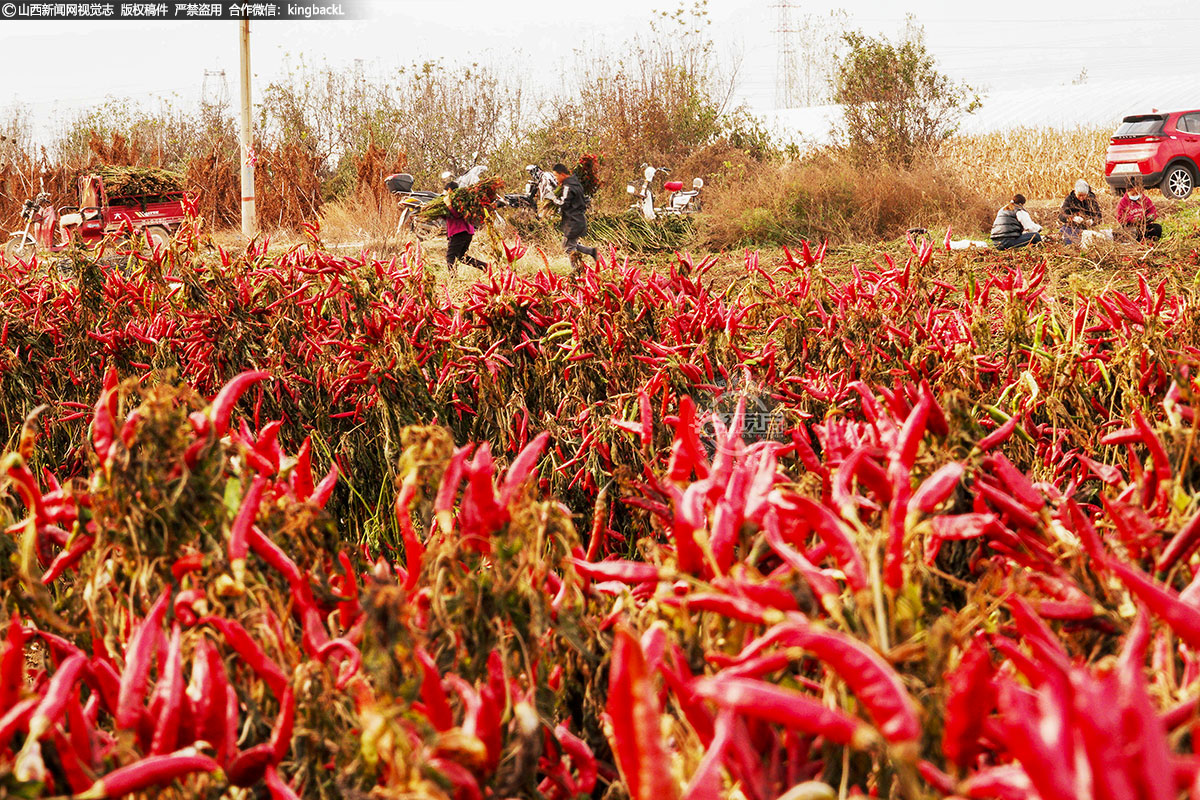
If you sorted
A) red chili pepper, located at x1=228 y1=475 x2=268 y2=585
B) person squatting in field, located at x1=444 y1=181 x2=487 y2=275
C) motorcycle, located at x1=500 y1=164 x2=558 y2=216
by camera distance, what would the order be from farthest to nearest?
motorcycle, located at x1=500 y1=164 x2=558 y2=216 < person squatting in field, located at x1=444 y1=181 x2=487 y2=275 < red chili pepper, located at x1=228 y1=475 x2=268 y2=585

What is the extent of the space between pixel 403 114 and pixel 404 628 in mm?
27275

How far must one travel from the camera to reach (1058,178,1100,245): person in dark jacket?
13375 millimetres

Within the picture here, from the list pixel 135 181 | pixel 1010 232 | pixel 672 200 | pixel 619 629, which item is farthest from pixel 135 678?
pixel 135 181

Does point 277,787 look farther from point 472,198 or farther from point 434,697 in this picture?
point 472,198

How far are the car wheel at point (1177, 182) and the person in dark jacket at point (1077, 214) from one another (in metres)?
5.85

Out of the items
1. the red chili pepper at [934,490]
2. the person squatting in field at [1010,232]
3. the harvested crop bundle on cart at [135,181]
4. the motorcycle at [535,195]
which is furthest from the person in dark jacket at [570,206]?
the red chili pepper at [934,490]

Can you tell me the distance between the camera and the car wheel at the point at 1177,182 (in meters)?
19.3

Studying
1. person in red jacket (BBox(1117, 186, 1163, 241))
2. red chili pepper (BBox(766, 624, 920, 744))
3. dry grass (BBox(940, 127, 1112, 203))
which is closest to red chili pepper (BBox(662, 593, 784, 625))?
red chili pepper (BBox(766, 624, 920, 744))

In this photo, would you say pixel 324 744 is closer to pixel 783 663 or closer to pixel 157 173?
pixel 783 663

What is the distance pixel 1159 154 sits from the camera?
19.0 metres

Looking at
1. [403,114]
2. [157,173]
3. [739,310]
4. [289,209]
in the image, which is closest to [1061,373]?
[739,310]

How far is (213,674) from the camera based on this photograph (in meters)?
0.99

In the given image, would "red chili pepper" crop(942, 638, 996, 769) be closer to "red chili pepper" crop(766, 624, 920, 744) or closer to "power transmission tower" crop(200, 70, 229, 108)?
"red chili pepper" crop(766, 624, 920, 744)

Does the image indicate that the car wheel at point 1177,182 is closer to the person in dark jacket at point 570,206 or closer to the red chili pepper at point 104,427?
the person in dark jacket at point 570,206
